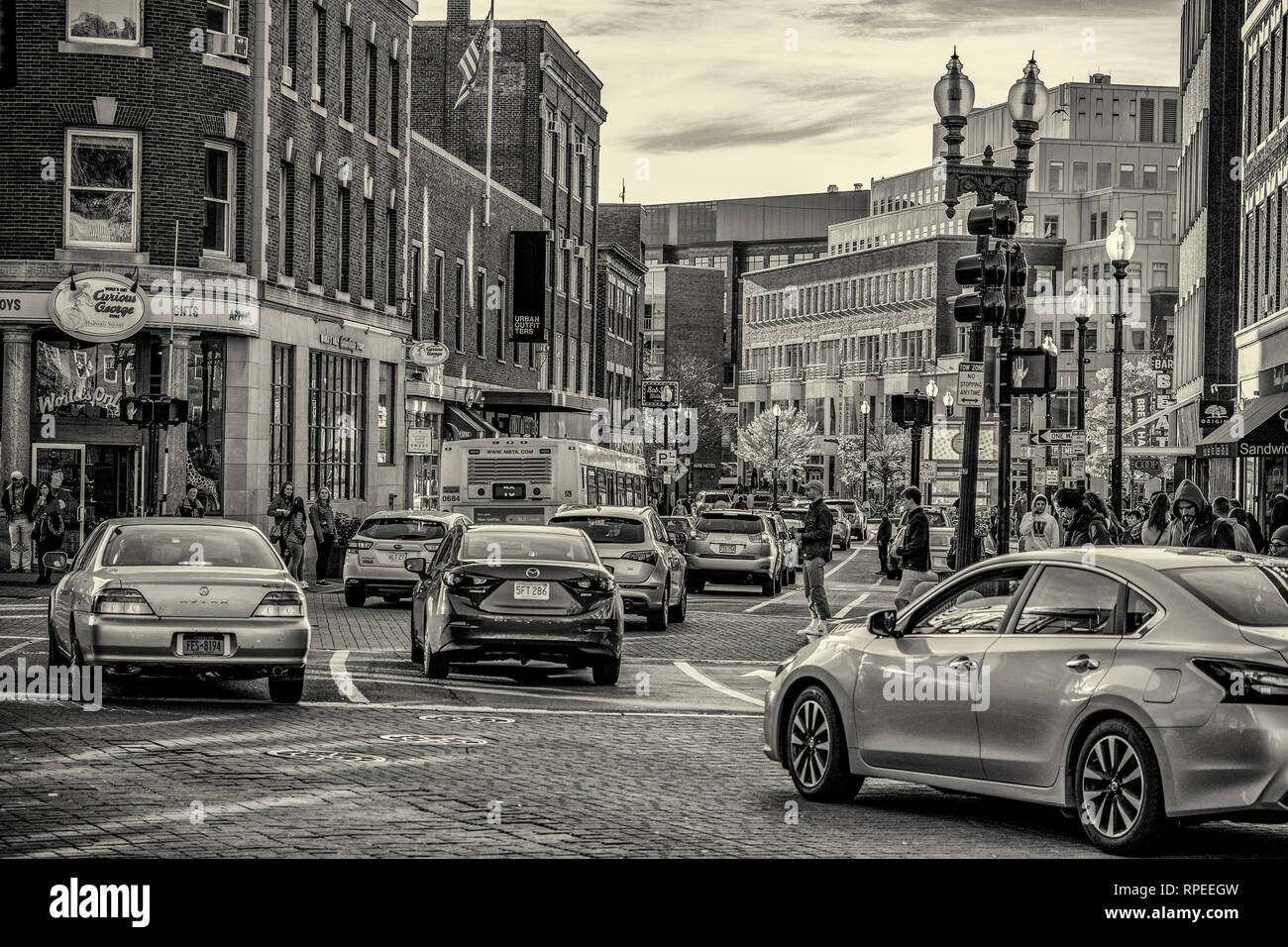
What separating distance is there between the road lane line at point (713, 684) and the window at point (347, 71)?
86.0 ft

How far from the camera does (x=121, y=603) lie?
49.2ft

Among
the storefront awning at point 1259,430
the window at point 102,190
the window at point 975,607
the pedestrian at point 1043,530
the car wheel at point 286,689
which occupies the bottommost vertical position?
the car wheel at point 286,689

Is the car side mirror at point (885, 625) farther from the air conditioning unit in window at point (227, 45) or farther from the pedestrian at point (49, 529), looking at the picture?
the air conditioning unit in window at point (227, 45)

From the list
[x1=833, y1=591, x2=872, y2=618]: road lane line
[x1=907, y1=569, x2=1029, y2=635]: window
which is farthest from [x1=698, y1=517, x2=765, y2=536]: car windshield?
[x1=907, y1=569, x2=1029, y2=635]: window

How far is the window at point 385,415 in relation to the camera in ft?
157

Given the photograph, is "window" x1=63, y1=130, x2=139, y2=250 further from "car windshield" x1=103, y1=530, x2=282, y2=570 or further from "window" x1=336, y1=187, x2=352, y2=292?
"car windshield" x1=103, y1=530, x2=282, y2=570

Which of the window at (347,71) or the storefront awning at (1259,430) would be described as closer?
the storefront awning at (1259,430)

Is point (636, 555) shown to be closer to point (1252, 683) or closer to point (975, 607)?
point (975, 607)

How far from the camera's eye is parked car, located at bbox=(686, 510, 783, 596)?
37406 mm

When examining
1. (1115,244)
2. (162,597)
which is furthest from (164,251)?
(162,597)

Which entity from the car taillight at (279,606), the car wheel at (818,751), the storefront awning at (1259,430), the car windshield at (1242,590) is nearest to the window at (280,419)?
the storefront awning at (1259,430)

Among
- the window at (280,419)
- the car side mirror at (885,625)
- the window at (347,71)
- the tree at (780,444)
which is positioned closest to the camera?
the car side mirror at (885,625)

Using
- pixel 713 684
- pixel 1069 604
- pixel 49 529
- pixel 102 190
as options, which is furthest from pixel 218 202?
pixel 1069 604
